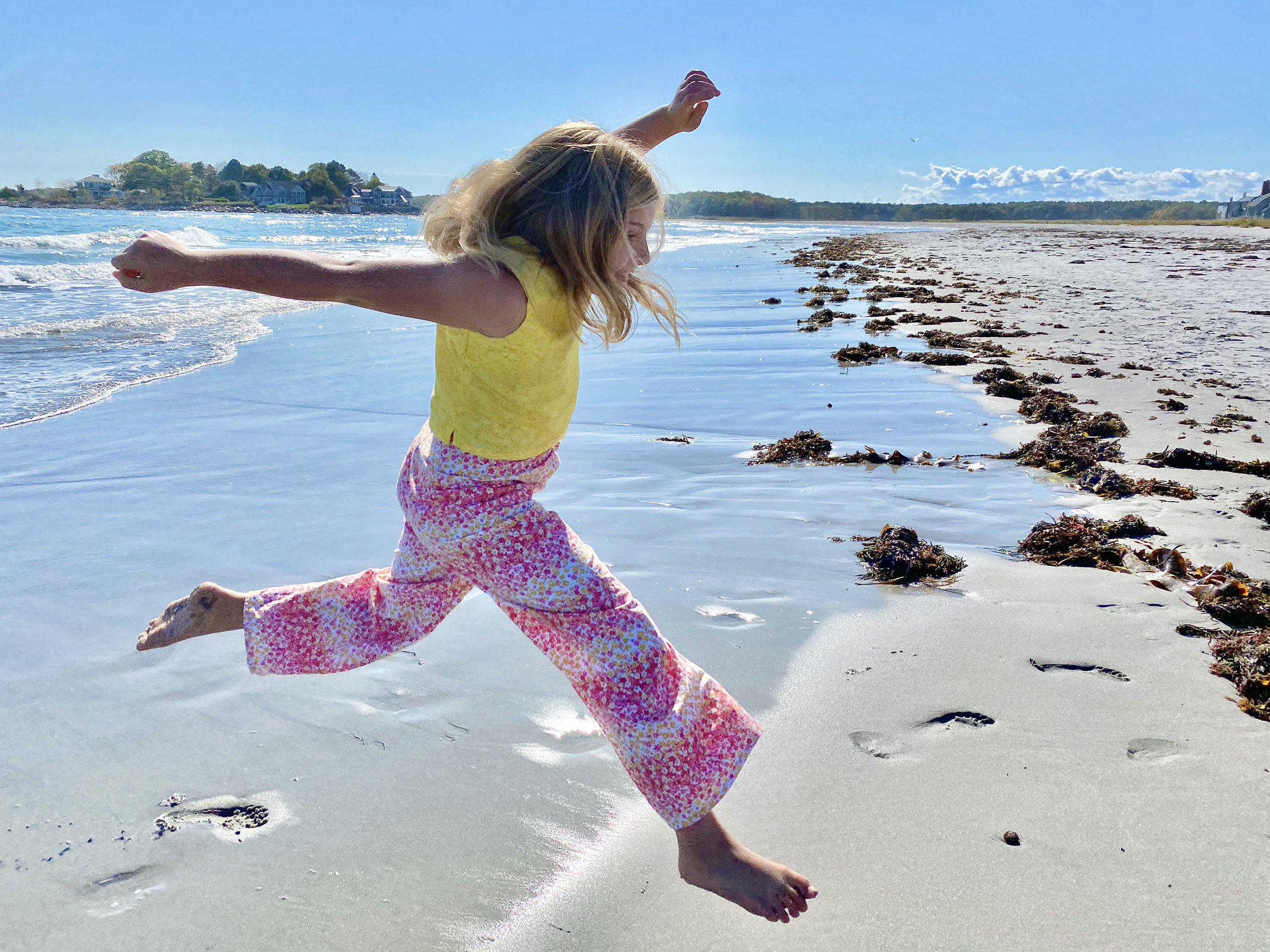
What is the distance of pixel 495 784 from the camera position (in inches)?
79.8

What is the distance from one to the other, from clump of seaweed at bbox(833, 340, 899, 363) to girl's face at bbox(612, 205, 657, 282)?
5.89 metres

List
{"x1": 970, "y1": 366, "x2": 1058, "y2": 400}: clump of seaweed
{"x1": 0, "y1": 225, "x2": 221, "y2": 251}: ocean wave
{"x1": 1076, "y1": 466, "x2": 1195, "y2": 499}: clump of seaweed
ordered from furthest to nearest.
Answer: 1. {"x1": 0, "y1": 225, "x2": 221, "y2": 251}: ocean wave
2. {"x1": 970, "y1": 366, "x2": 1058, "y2": 400}: clump of seaweed
3. {"x1": 1076, "y1": 466, "x2": 1195, "y2": 499}: clump of seaweed

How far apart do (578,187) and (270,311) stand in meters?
11.4

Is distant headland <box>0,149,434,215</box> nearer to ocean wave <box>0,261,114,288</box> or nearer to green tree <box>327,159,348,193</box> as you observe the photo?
green tree <box>327,159,348,193</box>

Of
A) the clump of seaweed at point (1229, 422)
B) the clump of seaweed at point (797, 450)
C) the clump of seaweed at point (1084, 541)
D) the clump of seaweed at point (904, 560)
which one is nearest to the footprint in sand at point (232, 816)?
the clump of seaweed at point (904, 560)

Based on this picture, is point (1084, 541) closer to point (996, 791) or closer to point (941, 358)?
point (996, 791)

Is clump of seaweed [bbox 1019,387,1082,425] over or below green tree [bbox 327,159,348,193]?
below

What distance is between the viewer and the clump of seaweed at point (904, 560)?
9.93 feet

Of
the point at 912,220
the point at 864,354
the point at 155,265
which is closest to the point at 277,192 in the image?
the point at 912,220

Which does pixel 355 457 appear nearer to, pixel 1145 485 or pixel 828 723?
pixel 828 723

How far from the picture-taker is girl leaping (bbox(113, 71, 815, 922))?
1611mm

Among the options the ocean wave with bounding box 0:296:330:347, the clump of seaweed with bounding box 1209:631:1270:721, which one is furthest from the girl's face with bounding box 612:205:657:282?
the ocean wave with bounding box 0:296:330:347

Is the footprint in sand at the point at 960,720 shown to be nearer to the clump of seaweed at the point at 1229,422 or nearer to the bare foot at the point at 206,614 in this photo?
the bare foot at the point at 206,614

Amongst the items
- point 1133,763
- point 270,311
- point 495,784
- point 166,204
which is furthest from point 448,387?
point 166,204
